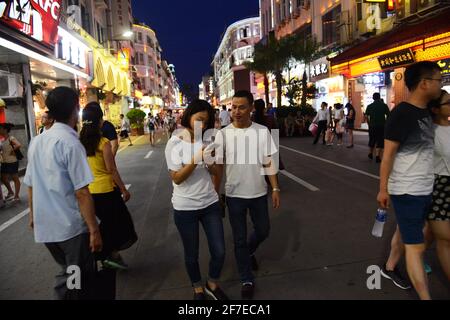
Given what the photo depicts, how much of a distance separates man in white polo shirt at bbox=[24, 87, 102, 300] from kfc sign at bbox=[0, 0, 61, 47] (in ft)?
29.9

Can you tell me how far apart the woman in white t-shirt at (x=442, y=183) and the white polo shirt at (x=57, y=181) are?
2634mm

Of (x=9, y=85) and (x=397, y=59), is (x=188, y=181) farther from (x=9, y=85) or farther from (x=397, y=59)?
(x=397, y=59)

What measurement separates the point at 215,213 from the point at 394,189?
4.79 ft

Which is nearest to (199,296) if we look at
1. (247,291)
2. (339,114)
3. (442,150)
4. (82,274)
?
(247,291)

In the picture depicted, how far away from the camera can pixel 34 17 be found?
38.5ft

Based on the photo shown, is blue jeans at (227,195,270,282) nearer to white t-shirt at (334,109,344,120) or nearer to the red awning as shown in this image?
the red awning

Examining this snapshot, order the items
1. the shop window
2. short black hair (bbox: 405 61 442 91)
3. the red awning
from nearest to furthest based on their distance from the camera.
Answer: short black hair (bbox: 405 61 442 91)
the red awning
the shop window

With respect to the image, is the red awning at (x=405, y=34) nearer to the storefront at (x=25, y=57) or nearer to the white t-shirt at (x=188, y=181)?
the white t-shirt at (x=188, y=181)

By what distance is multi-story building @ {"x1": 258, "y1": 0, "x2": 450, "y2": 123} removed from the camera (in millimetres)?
13914

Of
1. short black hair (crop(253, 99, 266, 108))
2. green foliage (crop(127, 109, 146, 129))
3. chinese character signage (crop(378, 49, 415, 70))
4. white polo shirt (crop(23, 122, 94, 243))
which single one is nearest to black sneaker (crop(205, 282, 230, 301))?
white polo shirt (crop(23, 122, 94, 243))

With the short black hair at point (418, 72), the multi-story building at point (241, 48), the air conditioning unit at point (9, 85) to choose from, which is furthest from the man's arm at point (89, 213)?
the multi-story building at point (241, 48)

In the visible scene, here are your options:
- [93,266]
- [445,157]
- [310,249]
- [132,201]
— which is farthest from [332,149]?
[93,266]

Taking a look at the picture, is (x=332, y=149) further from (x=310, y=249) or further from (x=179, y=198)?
(x=179, y=198)

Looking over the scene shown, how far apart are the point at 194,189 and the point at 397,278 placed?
2.08 m
